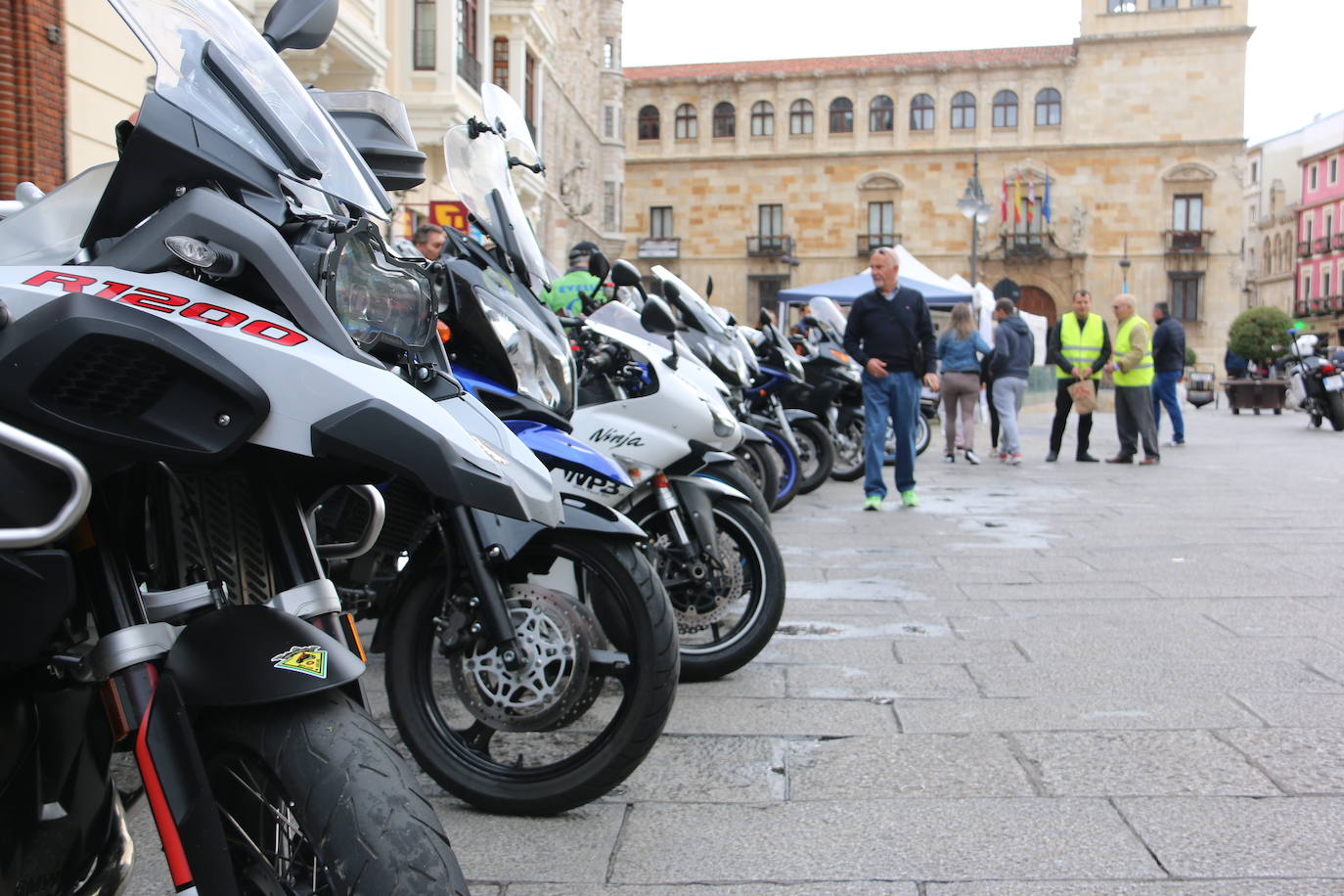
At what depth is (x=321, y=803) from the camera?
148cm

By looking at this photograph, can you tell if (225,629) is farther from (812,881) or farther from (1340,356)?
(1340,356)

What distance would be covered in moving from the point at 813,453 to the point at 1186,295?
2025 inches

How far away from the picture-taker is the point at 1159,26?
55.9 m

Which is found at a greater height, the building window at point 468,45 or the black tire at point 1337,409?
the building window at point 468,45

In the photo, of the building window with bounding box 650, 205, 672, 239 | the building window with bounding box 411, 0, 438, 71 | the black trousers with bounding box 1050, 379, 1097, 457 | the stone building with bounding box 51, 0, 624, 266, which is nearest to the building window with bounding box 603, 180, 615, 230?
the stone building with bounding box 51, 0, 624, 266

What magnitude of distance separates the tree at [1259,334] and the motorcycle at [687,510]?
54.7m

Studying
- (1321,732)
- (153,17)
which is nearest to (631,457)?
(1321,732)

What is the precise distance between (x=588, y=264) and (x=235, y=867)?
10.3 feet

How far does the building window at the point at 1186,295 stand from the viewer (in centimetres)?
5606

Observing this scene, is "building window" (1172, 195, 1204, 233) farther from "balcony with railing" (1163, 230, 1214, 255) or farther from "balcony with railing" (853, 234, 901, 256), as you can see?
"balcony with railing" (853, 234, 901, 256)

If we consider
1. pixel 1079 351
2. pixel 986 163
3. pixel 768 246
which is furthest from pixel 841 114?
pixel 1079 351

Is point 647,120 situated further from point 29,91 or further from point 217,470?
point 217,470

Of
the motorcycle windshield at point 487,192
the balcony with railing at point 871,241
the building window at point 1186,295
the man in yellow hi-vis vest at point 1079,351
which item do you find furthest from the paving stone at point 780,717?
the building window at point 1186,295

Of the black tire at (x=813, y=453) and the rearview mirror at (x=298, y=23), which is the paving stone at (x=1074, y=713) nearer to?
the rearview mirror at (x=298, y=23)
